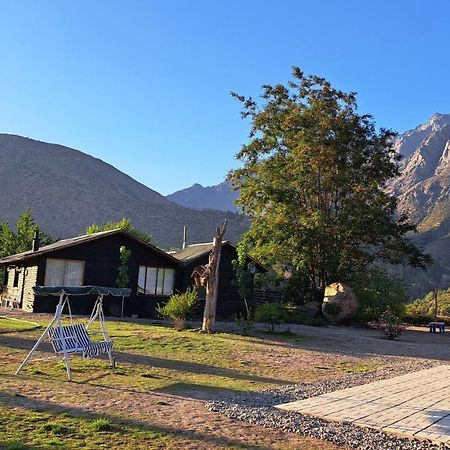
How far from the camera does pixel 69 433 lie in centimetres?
525

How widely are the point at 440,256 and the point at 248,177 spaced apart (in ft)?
151

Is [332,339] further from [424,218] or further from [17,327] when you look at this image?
[424,218]

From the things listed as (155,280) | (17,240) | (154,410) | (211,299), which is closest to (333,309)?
(155,280)

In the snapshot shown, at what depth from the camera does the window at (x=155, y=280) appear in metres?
27.5

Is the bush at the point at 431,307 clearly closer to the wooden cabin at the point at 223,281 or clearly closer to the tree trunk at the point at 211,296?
the wooden cabin at the point at 223,281

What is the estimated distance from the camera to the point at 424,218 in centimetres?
8550

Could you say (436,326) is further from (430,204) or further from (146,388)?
(430,204)

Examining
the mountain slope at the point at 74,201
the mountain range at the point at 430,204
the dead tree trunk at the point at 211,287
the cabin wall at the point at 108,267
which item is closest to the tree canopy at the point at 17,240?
the cabin wall at the point at 108,267

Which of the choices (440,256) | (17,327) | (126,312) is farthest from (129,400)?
(440,256)

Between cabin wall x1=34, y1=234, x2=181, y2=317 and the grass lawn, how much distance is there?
966cm

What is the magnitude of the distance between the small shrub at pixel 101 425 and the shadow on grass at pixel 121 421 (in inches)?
6.0

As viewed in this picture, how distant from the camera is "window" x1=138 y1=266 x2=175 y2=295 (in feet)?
90.2

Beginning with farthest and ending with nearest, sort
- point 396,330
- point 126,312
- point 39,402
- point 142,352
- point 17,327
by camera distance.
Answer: point 126,312 < point 396,330 < point 17,327 < point 142,352 < point 39,402

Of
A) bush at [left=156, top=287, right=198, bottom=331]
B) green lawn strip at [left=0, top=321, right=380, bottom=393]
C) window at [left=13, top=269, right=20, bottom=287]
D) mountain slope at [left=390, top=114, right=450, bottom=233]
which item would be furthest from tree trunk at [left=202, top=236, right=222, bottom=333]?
mountain slope at [left=390, top=114, right=450, bottom=233]
